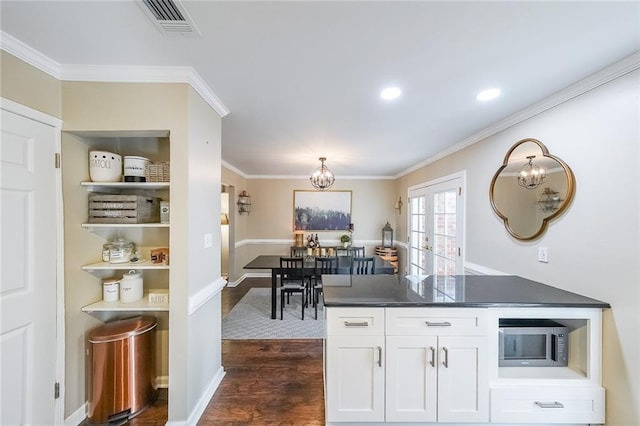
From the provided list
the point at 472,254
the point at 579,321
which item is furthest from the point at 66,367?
the point at 472,254

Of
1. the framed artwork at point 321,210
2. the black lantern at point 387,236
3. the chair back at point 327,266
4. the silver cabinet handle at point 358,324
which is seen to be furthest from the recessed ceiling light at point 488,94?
the black lantern at point 387,236

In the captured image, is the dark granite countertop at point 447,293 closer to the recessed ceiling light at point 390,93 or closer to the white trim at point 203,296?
the white trim at point 203,296

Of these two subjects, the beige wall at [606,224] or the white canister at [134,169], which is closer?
the beige wall at [606,224]

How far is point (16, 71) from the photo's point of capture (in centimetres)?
152

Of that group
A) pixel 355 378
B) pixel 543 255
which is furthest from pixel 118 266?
pixel 543 255

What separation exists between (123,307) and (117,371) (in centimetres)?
43

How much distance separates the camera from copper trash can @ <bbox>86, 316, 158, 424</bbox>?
1854 mm

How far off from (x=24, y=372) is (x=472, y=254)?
380 centimetres

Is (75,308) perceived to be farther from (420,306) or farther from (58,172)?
(420,306)

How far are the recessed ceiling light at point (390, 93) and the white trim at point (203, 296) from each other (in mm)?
2015

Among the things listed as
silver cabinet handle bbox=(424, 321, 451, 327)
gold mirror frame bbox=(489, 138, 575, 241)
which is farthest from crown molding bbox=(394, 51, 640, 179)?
silver cabinet handle bbox=(424, 321, 451, 327)

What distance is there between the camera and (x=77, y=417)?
189cm

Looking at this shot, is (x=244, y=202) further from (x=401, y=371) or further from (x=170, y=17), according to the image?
(x=401, y=371)

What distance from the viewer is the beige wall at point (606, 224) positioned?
156cm
